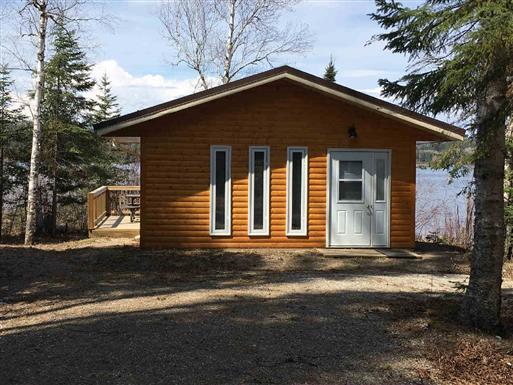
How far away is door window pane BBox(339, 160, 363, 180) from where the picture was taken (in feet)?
40.5

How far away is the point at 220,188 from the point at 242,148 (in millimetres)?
1041

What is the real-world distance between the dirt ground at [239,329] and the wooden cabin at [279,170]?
224cm

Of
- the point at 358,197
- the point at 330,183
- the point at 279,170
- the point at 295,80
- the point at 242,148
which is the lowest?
the point at 358,197

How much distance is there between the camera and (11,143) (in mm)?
17891

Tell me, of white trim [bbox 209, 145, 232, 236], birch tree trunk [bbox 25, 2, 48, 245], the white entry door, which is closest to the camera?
white trim [bbox 209, 145, 232, 236]

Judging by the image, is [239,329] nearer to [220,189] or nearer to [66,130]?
[220,189]

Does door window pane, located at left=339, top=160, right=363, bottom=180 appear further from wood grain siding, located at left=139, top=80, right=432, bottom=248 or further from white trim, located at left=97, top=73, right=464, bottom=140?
white trim, located at left=97, top=73, right=464, bottom=140

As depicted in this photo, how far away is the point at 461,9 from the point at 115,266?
790 centimetres

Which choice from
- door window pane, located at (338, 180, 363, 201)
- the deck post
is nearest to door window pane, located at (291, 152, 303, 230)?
door window pane, located at (338, 180, 363, 201)

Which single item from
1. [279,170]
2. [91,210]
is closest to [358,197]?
[279,170]

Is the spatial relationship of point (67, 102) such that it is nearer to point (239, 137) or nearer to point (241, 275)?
point (239, 137)

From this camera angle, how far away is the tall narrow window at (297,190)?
480 inches

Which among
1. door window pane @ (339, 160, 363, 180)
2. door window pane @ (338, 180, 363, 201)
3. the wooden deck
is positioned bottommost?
the wooden deck

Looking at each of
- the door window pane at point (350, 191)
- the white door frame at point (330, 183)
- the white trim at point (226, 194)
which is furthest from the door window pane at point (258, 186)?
the door window pane at point (350, 191)
